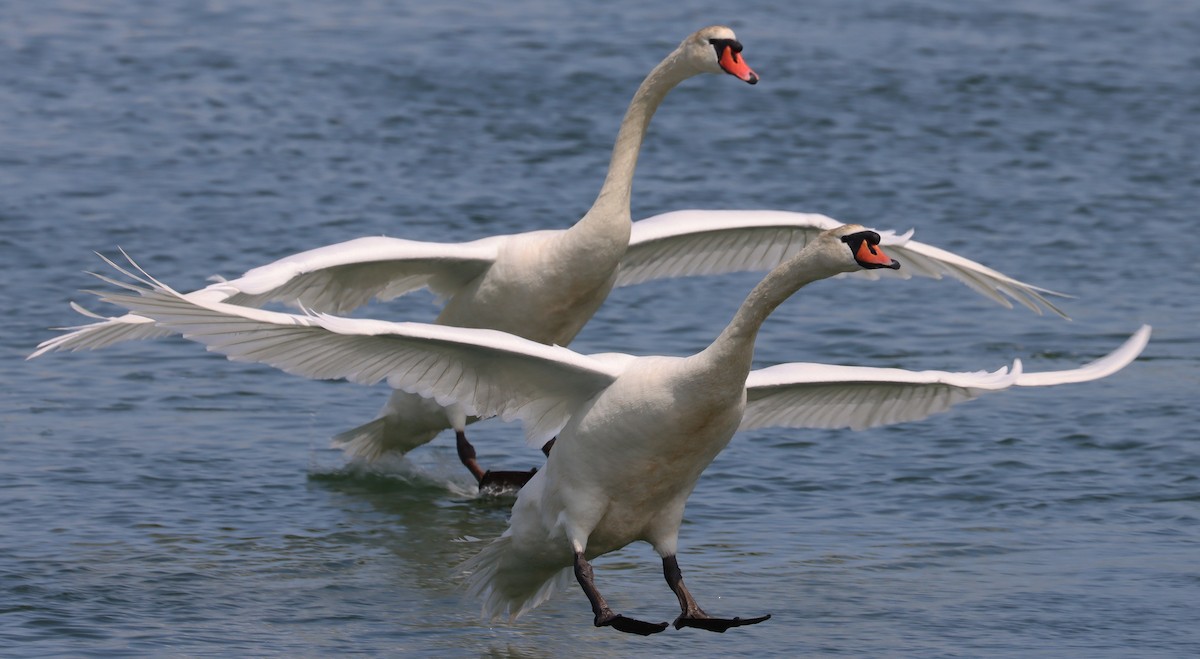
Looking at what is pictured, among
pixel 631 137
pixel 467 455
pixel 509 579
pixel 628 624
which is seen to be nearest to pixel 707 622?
pixel 628 624

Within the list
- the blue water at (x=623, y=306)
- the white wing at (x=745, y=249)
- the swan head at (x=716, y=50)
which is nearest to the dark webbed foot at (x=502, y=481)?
the blue water at (x=623, y=306)

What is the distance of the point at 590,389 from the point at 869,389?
49.9 inches

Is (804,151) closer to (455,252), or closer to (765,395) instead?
(455,252)

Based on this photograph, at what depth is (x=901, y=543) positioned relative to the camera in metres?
9.77

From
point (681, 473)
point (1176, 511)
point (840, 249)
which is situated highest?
point (840, 249)

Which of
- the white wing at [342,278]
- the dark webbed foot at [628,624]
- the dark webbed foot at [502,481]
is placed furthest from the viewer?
the dark webbed foot at [502,481]

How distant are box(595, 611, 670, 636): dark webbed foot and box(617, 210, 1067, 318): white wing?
9.85 feet

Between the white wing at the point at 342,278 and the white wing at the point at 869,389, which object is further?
the white wing at the point at 342,278

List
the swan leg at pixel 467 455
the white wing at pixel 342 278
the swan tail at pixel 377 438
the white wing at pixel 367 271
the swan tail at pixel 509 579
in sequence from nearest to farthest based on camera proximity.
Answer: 1. the swan tail at pixel 509 579
2. the white wing at pixel 342 278
3. the white wing at pixel 367 271
4. the swan leg at pixel 467 455
5. the swan tail at pixel 377 438

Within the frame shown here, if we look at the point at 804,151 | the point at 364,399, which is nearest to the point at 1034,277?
the point at 804,151

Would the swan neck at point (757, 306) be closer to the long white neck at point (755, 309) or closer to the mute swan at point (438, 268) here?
the long white neck at point (755, 309)

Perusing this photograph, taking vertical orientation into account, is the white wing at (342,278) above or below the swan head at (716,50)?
below

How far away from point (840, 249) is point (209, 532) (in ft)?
12.8

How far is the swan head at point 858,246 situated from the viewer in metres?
7.17
